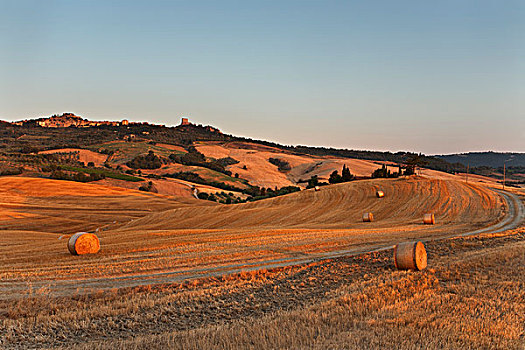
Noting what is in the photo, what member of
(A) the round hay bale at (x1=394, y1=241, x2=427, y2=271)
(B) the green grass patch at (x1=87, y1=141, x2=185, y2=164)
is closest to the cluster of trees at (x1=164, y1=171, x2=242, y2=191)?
(B) the green grass patch at (x1=87, y1=141, x2=185, y2=164)

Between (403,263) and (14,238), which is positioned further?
(14,238)

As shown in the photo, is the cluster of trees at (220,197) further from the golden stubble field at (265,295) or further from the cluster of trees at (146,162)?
the golden stubble field at (265,295)

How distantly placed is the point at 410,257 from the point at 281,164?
14844cm

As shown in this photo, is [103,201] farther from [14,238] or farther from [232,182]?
[232,182]

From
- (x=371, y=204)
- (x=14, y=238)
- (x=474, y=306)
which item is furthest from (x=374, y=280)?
(x=371, y=204)

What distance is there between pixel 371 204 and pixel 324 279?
1416 inches

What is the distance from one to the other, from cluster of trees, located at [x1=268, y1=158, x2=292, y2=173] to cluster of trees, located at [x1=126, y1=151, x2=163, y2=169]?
48.0m

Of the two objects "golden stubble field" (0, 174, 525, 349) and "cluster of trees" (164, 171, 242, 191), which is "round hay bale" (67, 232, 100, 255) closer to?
"golden stubble field" (0, 174, 525, 349)

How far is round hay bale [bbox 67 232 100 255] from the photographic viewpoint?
67.8 feet

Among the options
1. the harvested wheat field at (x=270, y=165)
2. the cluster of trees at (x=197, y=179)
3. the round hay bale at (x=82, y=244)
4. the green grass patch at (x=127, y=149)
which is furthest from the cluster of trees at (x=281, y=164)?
the round hay bale at (x=82, y=244)

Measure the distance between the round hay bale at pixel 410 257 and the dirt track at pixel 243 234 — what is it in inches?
165

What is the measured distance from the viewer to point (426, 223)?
115ft

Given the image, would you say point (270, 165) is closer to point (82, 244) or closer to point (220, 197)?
point (220, 197)

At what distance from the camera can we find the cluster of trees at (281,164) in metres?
158
